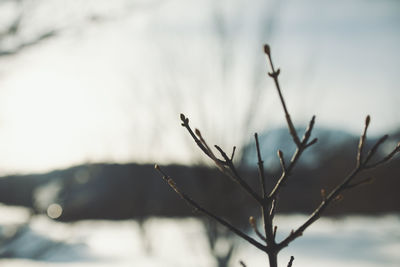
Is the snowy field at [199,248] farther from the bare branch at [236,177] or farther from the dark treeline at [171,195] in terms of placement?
the bare branch at [236,177]

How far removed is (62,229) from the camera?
2.93 metres

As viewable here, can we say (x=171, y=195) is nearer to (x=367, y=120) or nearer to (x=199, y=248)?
(x=199, y=248)

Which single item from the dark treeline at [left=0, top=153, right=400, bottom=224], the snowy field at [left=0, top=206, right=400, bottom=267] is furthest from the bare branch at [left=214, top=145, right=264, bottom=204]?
the snowy field at [left=0, top=206, right=400, bottom=267]

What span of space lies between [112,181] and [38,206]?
15.8m

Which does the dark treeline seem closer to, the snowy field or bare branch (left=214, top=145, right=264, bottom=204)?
bare branch (left=214, top=145, right=264, bottom=204)

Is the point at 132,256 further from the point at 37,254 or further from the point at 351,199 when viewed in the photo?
the point at 351,199

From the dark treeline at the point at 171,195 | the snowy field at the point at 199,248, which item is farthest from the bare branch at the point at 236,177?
the snowy field at the point at 199,248

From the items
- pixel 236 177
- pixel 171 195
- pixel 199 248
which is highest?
pixel 171 195

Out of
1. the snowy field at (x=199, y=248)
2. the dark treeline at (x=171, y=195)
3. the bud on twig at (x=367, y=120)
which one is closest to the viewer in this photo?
the bud on twig at (x=367, y=120)

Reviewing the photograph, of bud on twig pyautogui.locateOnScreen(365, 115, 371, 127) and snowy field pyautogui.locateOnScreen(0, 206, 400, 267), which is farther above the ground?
snowy field pyautogui.locateOnScreen(0, 206, 400, 267)

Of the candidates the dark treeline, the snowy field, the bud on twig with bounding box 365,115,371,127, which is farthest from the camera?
the snowy field

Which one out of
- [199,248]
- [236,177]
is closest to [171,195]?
[199,248]

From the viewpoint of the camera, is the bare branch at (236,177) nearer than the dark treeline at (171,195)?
Yes

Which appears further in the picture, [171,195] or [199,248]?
[171,195]
